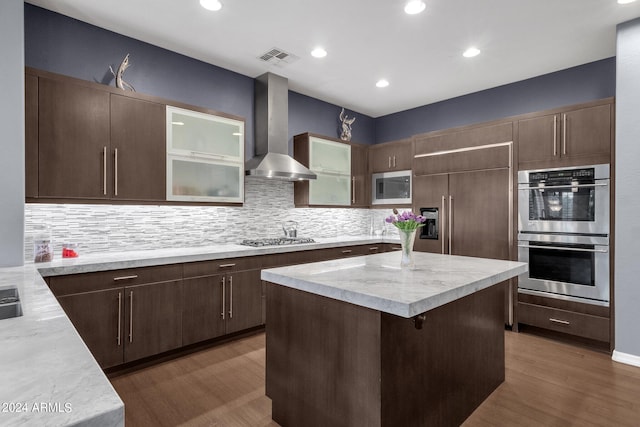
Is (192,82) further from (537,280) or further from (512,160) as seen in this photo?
(537,280)

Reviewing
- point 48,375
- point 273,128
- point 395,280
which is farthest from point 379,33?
point 48,375

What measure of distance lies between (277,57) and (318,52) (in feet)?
1.48

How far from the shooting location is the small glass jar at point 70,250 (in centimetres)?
278

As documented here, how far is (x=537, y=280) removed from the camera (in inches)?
140

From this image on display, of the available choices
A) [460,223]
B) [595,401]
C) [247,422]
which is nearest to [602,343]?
[595,401]

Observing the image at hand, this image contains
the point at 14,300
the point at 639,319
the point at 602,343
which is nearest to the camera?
the point at 14,300

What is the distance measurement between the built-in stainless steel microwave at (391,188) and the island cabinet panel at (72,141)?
11.7 ft

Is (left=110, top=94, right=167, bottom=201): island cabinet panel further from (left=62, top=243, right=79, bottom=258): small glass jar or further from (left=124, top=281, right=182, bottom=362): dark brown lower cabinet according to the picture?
(left=124, top=281, right=182, bottom=362): dark brown lower cabinet

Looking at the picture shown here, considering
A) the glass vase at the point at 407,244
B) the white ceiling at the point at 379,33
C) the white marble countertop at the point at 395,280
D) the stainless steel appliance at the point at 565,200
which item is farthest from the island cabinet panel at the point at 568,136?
the glass vase at the point at 407,244

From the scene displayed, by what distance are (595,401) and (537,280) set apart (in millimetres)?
1411

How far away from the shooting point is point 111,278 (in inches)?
103

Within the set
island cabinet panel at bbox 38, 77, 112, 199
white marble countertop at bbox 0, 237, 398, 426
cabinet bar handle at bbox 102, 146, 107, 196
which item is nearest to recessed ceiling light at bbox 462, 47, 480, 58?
island cabinet panel at bbox 38, 77, 112, 199

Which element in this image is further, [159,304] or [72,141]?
[159,304]

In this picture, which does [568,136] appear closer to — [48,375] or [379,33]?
[379,33]
